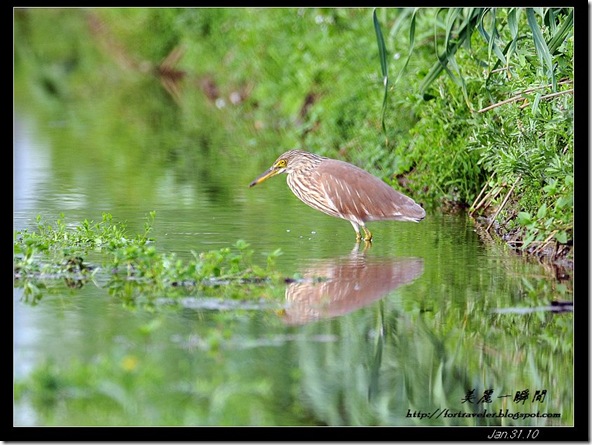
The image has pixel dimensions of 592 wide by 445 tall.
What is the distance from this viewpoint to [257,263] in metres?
10.5

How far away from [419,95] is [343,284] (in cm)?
435

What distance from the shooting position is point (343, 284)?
9.94 metres

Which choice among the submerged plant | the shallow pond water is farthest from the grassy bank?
the submerged plant

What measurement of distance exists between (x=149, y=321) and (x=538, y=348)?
2774 millimetres

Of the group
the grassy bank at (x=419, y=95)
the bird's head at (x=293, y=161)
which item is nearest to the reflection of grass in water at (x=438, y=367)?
the grassy bank at (x=419, y=95)

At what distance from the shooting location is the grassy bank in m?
10.4

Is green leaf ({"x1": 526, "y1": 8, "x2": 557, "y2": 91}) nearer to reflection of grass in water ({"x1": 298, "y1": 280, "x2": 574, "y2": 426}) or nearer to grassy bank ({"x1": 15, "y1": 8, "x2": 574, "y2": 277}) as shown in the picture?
grassy bank ({"x1": 15, "y1": 8, "x2": 574, "y2": 277})

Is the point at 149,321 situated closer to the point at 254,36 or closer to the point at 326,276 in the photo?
the point at 326,276

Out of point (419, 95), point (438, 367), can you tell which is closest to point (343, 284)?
point (438, 367)

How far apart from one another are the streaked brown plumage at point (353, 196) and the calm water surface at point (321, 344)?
27 cm

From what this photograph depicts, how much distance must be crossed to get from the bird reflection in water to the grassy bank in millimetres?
1186

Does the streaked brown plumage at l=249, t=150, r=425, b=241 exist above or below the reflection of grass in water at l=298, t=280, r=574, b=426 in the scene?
above

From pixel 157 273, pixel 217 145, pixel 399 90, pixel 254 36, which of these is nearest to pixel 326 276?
pixel 157 273

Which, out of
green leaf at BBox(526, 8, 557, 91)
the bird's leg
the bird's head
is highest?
green leaf at BBox(526, 8, 557, 91)
